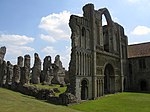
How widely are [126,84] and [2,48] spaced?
30190mm

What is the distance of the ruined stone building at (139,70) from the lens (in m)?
40.9

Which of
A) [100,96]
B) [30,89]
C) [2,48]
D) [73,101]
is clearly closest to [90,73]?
[100,96]

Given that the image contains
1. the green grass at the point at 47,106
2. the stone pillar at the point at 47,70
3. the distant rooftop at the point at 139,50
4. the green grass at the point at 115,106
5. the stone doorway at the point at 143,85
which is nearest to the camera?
the green grass at the point at 47,106

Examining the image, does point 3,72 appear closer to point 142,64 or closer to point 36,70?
point 36,70

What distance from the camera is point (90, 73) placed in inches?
1110

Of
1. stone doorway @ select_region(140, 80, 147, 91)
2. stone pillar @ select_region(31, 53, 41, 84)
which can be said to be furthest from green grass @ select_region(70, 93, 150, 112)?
stone doorway @ select_region(140, 80, 147, 91)

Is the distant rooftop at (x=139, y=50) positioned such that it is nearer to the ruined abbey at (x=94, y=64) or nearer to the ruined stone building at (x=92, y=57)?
the ruined abbey at (x=94, y=64)

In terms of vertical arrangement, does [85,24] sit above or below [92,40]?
above

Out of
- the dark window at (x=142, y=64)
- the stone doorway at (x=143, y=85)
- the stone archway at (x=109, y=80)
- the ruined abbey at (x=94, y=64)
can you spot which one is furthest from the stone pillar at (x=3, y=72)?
the stone doorway at (x=143, y=85)

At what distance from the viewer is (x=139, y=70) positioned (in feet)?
138

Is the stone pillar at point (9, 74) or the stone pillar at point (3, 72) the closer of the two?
the stone pillar at point (9, 74)

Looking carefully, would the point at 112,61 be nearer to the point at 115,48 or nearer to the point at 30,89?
the point at 115,48

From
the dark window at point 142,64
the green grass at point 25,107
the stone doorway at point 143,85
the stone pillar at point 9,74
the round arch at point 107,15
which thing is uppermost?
the round arch at point 107,15

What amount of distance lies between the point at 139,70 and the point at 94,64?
17664mm
